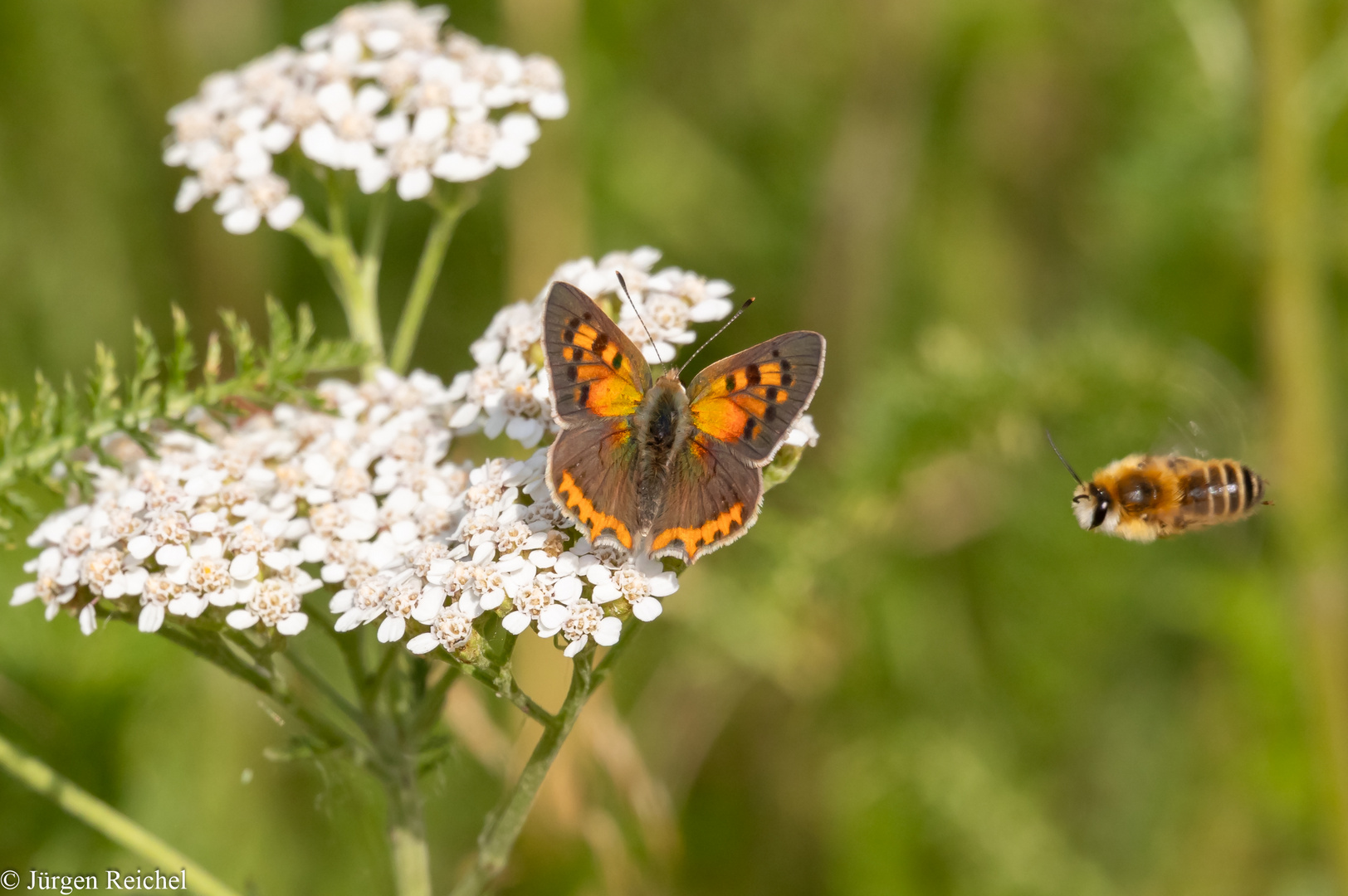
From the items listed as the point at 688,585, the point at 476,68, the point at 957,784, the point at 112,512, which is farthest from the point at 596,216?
the point at 112,512

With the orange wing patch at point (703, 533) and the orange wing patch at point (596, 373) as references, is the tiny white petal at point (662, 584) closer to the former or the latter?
the orange wing patch at point (703, 533)

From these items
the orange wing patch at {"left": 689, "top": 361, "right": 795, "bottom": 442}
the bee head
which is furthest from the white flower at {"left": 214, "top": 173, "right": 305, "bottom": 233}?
the bee head

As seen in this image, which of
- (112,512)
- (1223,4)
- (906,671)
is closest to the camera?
(112,512)

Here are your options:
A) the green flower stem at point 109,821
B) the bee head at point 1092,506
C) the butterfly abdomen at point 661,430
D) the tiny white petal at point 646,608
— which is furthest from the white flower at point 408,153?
the bee head at point 1092,506

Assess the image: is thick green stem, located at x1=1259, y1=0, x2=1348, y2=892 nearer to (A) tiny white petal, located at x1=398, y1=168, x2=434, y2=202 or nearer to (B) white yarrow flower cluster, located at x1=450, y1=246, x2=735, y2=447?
(B) white yarrow flower cluster, located at x1=450, y1=246, x2=735, y2=447

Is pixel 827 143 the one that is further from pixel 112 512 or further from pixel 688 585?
pixel 112 512

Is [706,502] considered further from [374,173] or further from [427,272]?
[374,173]
